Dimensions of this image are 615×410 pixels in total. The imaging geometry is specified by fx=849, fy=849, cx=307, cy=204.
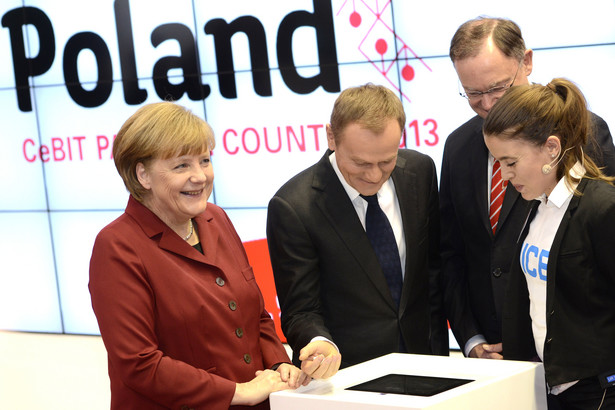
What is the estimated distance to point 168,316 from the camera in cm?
199

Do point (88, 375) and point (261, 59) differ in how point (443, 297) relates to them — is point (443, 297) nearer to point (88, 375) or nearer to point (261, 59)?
point (261, 59)

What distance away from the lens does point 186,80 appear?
5.67m

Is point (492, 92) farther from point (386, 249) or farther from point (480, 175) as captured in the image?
point (386, 249)

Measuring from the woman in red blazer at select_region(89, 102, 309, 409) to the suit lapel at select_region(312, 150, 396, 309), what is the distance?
31cm

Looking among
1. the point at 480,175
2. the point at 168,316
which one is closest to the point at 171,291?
the point at 168,316

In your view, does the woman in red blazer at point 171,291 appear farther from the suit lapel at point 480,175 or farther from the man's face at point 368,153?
the suit lapel at point 480,175

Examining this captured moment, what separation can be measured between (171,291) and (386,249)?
627 mm

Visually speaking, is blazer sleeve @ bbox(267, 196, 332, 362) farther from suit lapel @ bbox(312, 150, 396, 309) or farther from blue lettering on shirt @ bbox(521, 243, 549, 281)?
blue lettering on shirt @ bbox(521, 243, 549, 281)

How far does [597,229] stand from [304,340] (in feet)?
2.54

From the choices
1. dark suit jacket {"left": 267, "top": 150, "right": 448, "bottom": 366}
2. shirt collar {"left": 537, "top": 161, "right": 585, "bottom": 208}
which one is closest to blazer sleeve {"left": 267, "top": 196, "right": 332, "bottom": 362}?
dark suit jacket {"left": 267, "top": 150, "right": 448, "bottom": 366}

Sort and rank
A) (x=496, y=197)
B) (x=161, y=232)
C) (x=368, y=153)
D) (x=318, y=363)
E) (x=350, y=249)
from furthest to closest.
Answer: (x=496, y=197)
(x=350, y=249)
(x=368, y=153)
(x=161, y=232)
(x=318, y=363)

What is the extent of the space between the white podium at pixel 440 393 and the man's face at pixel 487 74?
2.53ft

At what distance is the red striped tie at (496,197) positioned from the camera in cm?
239

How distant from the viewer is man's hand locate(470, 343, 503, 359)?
2.33 meters
